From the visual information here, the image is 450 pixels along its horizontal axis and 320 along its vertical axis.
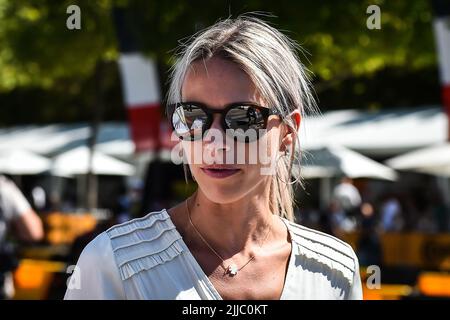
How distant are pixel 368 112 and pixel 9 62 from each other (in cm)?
1405

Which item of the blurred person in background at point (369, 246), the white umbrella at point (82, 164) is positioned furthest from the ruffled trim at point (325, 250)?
the white umbrella at point (82, 164)

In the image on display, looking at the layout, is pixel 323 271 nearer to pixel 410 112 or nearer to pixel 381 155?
pixel 381 155

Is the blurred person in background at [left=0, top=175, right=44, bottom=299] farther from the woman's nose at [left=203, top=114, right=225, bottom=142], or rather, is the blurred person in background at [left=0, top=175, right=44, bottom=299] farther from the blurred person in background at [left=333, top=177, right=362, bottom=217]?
the blurred person in background at [left=333, top=177, right=362, bottom=217]

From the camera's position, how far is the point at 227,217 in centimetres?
212

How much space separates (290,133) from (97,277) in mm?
575

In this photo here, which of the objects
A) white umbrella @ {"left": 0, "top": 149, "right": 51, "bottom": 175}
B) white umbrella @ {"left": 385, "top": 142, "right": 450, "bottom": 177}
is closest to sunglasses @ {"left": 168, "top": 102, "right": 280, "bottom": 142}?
white umbrella @ {"left": 385, "top": 142, "right": 450, "bottom": 177}

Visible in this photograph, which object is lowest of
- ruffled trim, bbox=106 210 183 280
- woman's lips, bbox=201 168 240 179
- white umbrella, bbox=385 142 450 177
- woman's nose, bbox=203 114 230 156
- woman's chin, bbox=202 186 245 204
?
white umbrella, bbox=385 142 450 177

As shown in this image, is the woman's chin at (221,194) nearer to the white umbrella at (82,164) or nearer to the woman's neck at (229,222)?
the woman's neck at (229,222)

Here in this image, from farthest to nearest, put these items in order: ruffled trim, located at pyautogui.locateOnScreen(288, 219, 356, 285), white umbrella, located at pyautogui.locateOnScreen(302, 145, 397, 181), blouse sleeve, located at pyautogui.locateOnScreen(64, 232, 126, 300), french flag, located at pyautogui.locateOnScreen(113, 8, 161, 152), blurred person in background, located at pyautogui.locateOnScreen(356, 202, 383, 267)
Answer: white umbrella, located at pyautogui.locateOnScreen(302, 145, 397, 181) → blurred person in background, located at pyautogui.locateOnScreen(356, 202, 383, 267) → french flag, located at pyautogui.locateOnScreen(113, 8, 161, 152) → ruffled trim, located at pyautogui.locateOnScreen(288, 219, 356, 285) → blouse sleeve, located at pyautogui.locateOnScreen(64, 232, 126, 300)

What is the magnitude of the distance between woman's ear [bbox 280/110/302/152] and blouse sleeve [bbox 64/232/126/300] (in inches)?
19.6

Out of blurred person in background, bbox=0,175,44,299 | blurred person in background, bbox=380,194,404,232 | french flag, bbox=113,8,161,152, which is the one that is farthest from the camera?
blurred person in background, bbox=380,194,404,232

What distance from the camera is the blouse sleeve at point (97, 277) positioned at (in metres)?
1.92

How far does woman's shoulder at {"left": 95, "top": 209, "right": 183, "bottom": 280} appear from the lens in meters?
1.94

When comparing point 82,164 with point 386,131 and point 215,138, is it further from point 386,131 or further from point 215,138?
point 215,138
